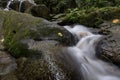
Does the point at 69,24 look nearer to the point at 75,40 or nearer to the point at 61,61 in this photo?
the point at 75,40

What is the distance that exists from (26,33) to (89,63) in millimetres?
1736

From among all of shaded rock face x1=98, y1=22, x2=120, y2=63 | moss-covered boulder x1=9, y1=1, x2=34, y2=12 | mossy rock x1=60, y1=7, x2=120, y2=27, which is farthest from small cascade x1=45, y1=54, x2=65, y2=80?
moss-covered boulder x1=9, y1=1, x2=34, y2=12

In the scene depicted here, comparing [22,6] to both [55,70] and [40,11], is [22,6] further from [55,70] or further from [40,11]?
[55,70]

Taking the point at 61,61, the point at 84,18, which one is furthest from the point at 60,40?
the point at 84,18

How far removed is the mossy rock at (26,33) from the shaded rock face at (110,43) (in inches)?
35.9

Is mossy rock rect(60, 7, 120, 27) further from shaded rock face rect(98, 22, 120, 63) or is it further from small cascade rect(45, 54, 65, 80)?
small cascade rect(45, 54, 65, 80)

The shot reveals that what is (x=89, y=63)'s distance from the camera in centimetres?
576

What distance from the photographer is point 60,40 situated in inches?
227

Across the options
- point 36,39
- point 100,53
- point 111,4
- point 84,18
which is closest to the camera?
point 36,39

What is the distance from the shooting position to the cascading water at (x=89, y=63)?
5.38 metres

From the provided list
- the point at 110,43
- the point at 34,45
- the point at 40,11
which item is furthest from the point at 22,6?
the point at 34,45

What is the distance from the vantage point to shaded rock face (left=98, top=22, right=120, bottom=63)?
5867mm

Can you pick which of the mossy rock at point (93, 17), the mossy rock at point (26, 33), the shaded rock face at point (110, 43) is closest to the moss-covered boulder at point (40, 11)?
the mossy rock at point (93, 17)

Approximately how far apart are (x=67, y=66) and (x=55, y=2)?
379 inches
